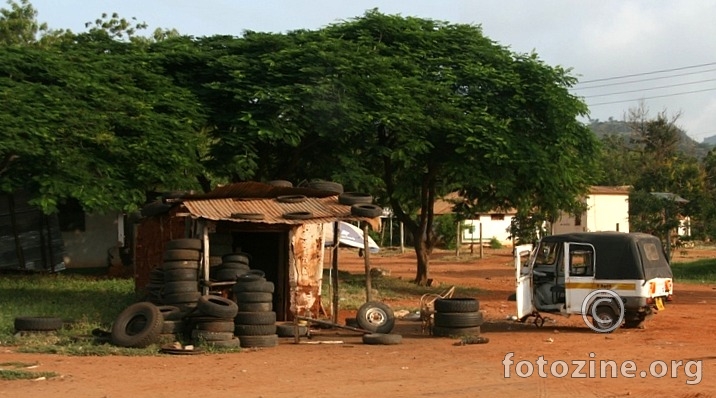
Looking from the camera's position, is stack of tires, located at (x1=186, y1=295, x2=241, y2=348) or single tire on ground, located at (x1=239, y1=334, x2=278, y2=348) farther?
single tire on ground, located at (x1=239, y1=334, x2=278, y2=348)

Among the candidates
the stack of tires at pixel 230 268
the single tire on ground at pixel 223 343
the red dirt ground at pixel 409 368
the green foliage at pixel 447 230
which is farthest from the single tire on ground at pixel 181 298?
the green foliage at pixel 447 230

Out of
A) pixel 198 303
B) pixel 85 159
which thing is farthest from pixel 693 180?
pixel 198 303

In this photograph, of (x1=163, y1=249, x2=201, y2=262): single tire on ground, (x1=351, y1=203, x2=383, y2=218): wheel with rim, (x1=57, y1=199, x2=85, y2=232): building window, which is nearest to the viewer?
(x1=163, y1=249, x2=201, y2=262): single tire on ground

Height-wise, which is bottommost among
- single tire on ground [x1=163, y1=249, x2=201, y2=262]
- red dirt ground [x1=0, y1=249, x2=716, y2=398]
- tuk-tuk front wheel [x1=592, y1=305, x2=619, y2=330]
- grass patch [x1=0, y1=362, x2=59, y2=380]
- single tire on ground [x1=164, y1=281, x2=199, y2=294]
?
red dirt ground [x1=0, y1=249, x2=716, y2=398]

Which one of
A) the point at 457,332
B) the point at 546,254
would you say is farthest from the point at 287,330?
the point at 546,254

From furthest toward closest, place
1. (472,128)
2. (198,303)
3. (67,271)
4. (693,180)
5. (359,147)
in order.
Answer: (693,180) < (67,271) < (359,147) < (472,128) < (198,303)

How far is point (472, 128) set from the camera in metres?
26.5

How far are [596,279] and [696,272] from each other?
21219 mm

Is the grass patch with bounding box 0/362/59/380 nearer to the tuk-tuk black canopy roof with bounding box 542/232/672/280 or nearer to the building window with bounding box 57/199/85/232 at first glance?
the tuk-tuk black canopy roof with bounding box 542/232/672/280

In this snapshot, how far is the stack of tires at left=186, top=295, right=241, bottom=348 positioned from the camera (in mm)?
15523

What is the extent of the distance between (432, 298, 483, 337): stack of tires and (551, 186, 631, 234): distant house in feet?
147

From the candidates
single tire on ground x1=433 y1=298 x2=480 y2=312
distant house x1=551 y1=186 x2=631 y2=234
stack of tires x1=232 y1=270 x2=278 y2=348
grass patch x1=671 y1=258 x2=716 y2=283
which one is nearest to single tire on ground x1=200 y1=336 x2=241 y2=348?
stack of tires x1=232 y1=270 x2=278 y2=348

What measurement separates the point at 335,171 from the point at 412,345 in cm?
1200

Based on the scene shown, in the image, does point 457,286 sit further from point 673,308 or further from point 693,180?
point 693,180
